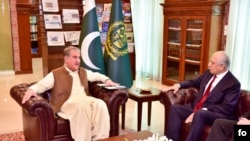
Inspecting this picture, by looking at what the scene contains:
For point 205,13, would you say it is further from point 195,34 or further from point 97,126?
point 97,126

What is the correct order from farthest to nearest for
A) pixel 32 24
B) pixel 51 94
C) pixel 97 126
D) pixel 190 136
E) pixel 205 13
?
pixel 32 24
pixel 205 13
pixel 51 94
pixel 97 126
pixel 190 136

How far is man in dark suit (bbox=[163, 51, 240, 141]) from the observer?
2830 millimetres

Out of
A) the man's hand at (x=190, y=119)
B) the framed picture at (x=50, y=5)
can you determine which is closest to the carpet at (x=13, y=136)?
the man's hand at (x=190, y=119)

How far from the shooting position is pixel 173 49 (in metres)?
6.40

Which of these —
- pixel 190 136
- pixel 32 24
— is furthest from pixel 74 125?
pixel 32 24

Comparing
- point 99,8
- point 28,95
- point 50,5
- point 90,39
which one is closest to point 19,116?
point 90,39

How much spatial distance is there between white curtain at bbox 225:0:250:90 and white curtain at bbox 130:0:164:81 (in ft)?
6.54

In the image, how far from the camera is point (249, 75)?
4875 mm

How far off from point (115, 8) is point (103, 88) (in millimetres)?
1829

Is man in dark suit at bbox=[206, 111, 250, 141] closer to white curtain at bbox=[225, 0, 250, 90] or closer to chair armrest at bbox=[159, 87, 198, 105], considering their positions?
chair armrest at bbox=[159, 87, 198, 105]

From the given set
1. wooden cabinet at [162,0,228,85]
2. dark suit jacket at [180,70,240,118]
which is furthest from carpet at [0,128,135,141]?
wooden cabinet at [162,0,228,85]

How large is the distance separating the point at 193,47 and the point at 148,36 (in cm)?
160

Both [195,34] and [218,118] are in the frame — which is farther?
[195,34]

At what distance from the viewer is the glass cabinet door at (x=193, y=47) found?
5.66 metres
